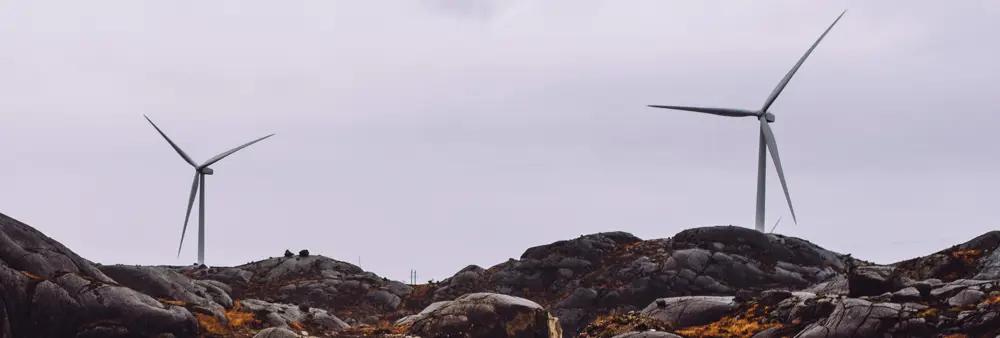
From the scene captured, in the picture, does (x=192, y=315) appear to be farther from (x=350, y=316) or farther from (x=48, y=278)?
(x=350, y=316)

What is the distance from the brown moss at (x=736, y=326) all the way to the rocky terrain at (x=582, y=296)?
5.1 inches

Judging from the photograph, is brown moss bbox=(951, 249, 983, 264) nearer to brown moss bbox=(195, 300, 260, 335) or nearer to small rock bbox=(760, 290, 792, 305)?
small rock bbox=(760, 290, 792, 305)

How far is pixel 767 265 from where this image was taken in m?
86.9

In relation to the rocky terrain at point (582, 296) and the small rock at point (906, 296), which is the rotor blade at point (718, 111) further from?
the small rock at point (906, 296)

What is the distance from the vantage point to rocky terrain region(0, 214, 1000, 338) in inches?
1859

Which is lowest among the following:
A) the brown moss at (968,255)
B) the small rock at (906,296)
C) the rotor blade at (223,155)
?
the small rock at (906,296)

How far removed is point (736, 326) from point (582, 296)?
31.9m

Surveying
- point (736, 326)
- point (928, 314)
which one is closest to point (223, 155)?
point (736, 326)

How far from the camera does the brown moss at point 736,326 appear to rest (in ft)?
172

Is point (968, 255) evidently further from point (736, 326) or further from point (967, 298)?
point (736, 326)

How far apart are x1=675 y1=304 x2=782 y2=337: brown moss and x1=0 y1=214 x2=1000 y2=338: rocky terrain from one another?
13cm

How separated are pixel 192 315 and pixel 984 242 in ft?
190

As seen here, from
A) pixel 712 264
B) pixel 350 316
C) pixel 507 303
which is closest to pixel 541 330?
pixel 507 303

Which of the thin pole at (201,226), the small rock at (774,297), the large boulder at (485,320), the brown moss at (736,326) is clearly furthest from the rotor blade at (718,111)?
the thin pole at (201,226)
